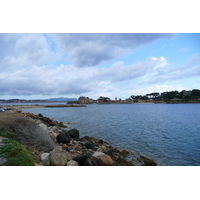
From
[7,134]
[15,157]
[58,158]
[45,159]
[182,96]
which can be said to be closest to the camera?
[15,157]

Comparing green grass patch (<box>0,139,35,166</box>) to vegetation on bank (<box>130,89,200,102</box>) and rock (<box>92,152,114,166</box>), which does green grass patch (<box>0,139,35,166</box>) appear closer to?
rock (<box>92,152,114,166</box>)

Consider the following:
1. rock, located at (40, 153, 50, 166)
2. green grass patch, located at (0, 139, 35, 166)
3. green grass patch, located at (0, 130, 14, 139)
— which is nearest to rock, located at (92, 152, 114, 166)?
rock, located at (40, 153, 50, 166)

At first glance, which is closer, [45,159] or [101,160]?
[45,159]

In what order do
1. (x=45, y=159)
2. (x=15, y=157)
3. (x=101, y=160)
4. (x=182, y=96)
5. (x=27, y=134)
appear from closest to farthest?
(x=15, y=157) < (x=45, y=159) < (x=101, y=160) < (x=27, y=134) < (x=182, y=96)

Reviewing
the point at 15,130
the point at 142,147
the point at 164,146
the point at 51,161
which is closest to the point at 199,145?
the point at 164,146

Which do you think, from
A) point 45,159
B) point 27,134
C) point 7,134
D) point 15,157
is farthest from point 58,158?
point 7,134

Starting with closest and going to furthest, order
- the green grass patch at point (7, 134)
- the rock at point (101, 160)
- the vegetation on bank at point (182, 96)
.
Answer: the rock at point (101, 160)
the green grass patch at point (7, 134)
the vegetation on bank at point (182, 96)

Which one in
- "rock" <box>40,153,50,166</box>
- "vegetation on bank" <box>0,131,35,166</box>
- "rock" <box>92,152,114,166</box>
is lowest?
"rock" <box>92,152,114,166</box>

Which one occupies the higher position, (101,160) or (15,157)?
(15,157)

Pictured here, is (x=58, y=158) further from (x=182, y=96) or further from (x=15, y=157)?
(x=182, y=96)

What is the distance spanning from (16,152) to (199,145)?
14.8 metres

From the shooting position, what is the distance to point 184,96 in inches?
6403

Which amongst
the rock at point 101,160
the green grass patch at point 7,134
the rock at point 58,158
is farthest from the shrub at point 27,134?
the rock at point 101,160

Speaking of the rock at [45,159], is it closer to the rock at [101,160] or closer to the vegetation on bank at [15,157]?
the vegetation on bank at [15,157]
